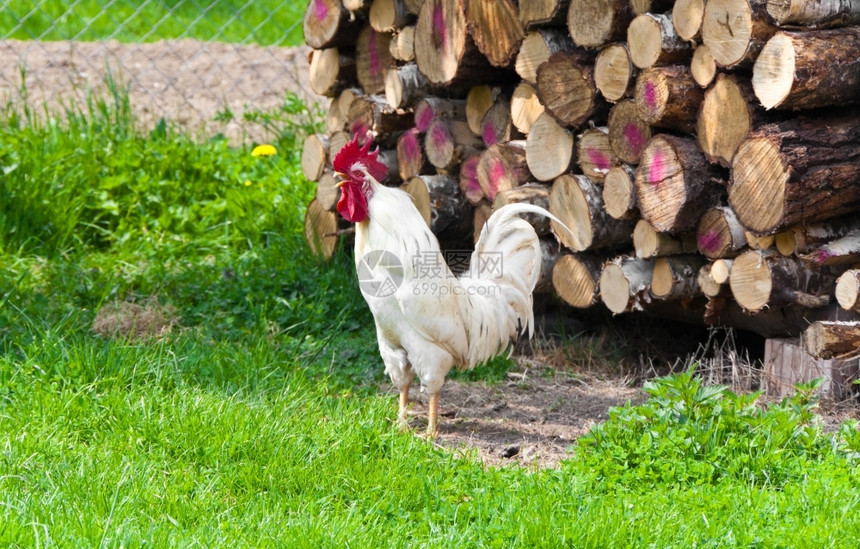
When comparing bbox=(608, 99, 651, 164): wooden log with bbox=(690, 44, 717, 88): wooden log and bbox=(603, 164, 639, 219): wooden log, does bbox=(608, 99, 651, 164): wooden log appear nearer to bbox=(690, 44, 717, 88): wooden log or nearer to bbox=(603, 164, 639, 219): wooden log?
bbox=(603, 164, 639, 219): wooden log

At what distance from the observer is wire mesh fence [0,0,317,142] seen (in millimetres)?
7789

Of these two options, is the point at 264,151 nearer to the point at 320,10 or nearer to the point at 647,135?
the point at 320,10

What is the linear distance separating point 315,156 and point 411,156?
0.76 m

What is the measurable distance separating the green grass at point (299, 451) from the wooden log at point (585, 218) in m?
0.85

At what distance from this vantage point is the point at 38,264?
5785mm

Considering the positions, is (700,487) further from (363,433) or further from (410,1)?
(410,1)

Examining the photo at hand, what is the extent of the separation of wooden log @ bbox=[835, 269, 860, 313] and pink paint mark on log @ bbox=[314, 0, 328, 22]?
309 centimetres

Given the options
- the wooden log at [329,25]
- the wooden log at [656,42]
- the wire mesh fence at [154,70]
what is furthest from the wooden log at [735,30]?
the wire mesh fence at [154,70]

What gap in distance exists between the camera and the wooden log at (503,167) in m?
4.73

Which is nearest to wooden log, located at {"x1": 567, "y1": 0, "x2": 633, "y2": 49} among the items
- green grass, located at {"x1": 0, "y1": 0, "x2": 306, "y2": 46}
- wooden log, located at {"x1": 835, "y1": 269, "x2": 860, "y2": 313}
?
wooden log, located at {"x1": 835, "y1": 269, "x2": 860, "y2": 313}

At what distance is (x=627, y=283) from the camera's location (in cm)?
441

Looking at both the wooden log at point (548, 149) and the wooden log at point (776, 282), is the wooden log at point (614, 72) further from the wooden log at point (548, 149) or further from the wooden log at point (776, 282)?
the wooden log at point (776, 282)

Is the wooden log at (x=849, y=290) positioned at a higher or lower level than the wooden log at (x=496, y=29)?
lower

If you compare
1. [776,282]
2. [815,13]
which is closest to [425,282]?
[776,282]
